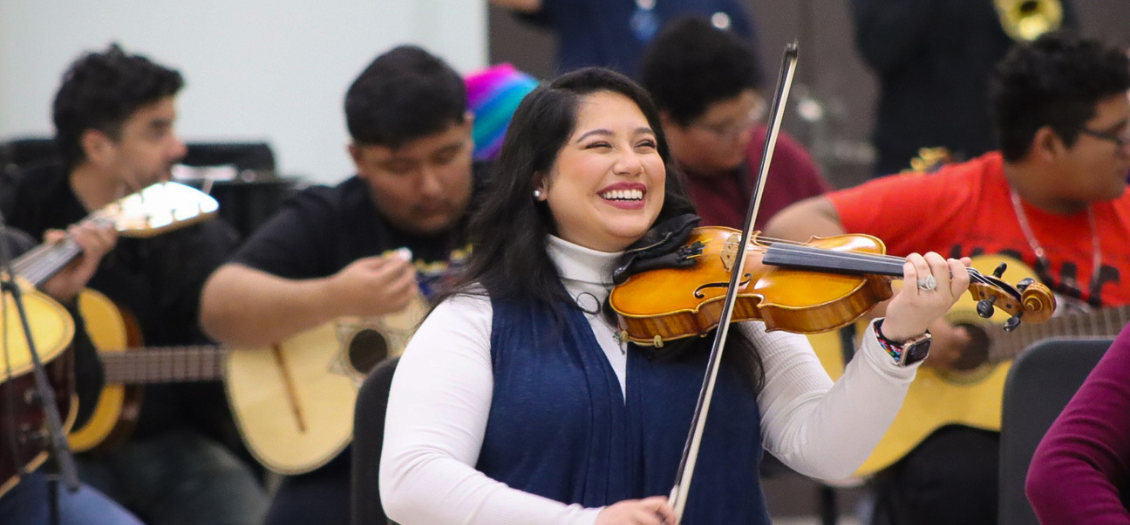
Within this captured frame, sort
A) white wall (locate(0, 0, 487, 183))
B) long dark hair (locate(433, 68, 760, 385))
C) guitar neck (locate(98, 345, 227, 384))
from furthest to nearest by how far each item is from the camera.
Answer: white wall (locate(0, 0, 487, 183))
guitar neck (locate(98, 345, 227, 384))
long dark hair (locate(433, 68, 760, 385))

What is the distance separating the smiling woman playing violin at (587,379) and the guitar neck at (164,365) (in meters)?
1.29

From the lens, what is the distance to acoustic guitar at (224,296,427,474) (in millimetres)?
2537

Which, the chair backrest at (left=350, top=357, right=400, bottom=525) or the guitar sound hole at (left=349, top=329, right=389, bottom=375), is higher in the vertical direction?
the chair backrest at (left=350, top=357, right=400, bottom=525)

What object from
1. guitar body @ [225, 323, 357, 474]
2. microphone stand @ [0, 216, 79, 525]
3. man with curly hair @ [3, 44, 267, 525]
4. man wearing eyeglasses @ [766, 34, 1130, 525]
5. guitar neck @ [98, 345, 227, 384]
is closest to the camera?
microphone stand @ [0, 216, 79, 525]

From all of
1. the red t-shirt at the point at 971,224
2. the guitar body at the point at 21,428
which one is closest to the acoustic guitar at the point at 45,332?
the guitar body at the point at 21,428

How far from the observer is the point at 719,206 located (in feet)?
9.36

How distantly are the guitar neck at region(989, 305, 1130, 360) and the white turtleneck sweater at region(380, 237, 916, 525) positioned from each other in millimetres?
762

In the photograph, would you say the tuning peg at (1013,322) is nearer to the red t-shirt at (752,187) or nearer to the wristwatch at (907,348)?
the wristwatch at (907,348)

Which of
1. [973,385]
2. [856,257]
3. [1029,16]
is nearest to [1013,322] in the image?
[856,257]

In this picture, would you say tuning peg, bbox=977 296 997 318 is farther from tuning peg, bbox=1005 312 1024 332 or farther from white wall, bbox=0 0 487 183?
white wall, bbox=0 0 487 183

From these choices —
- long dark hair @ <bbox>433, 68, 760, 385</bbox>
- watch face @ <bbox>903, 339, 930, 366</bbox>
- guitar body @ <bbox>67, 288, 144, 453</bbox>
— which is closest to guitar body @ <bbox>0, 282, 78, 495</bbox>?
guitar body @ <bbox>67, 288, 144, 453</bbox>

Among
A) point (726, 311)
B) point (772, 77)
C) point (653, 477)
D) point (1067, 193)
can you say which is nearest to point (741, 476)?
point (653, 477)

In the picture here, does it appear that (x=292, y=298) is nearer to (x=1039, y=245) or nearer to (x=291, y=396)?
(x=291, y=396)

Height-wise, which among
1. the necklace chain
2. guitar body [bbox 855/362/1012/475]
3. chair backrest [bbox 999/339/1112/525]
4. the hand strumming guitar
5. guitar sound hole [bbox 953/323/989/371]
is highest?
chair backrest [bbox 999/339/1112/525]
